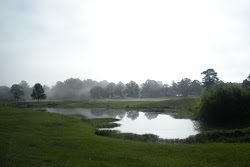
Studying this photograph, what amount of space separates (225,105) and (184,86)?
140 metres

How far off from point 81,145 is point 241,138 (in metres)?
21.9

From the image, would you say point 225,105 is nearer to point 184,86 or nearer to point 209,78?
point 209,78

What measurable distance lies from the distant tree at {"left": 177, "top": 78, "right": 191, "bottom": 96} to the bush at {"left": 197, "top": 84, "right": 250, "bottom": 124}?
13480 cm

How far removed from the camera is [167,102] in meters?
93.8

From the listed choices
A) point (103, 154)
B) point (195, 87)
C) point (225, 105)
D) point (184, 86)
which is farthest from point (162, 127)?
point (184, 86)

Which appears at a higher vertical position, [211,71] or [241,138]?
[211,71]

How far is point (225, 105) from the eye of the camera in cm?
4469

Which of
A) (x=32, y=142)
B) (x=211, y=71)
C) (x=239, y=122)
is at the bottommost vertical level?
(x=239, y=122)

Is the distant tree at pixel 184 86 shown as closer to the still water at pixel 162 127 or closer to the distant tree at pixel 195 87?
the distant tree at pixel 195 87

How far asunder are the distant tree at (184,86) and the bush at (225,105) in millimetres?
134804

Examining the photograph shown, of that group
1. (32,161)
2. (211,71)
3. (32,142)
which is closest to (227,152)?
(32,161)

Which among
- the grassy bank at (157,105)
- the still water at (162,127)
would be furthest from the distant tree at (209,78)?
the still water at (162,127)

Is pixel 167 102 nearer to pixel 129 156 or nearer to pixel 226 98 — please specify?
pixel 226 98

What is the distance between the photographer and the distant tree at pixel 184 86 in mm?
178575
